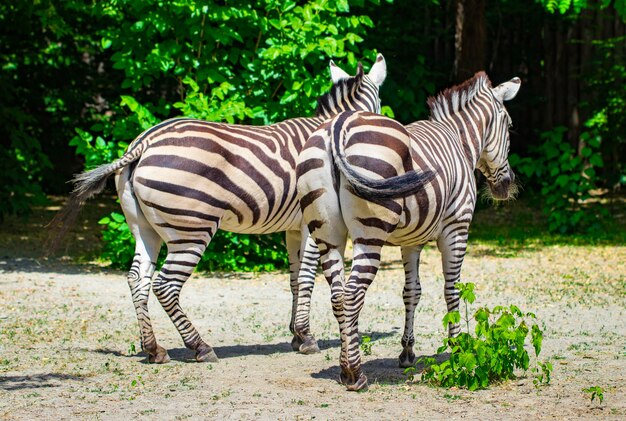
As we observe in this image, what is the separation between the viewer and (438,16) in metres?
18.9

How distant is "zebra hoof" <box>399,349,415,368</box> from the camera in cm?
677

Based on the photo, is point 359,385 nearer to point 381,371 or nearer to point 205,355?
point 381,371

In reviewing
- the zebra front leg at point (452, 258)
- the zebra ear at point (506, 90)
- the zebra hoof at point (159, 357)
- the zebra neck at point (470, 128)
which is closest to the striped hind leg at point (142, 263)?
the zebra hoof at point (159, 357)

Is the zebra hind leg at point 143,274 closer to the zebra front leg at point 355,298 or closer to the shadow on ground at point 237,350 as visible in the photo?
the shadow on ground at point 237,350

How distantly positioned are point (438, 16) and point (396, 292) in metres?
10.2

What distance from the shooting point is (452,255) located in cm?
668

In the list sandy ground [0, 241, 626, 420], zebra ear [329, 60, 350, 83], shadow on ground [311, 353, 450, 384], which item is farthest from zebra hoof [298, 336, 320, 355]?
zebra ear [329, 60, 350, 83]

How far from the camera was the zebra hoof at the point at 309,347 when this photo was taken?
7293 mm

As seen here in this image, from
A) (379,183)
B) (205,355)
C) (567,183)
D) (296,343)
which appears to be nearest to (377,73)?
(296,343)

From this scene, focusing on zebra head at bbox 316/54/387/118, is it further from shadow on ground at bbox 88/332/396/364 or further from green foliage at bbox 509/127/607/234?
Result: green foliage at bbox 509/127/607/234

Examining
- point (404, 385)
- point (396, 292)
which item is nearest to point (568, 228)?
point (396, 292)

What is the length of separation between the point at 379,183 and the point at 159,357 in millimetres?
2353

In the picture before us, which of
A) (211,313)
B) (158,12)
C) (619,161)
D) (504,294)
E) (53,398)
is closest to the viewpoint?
(53,398)

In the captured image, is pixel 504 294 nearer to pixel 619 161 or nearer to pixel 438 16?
pixel 619 161
